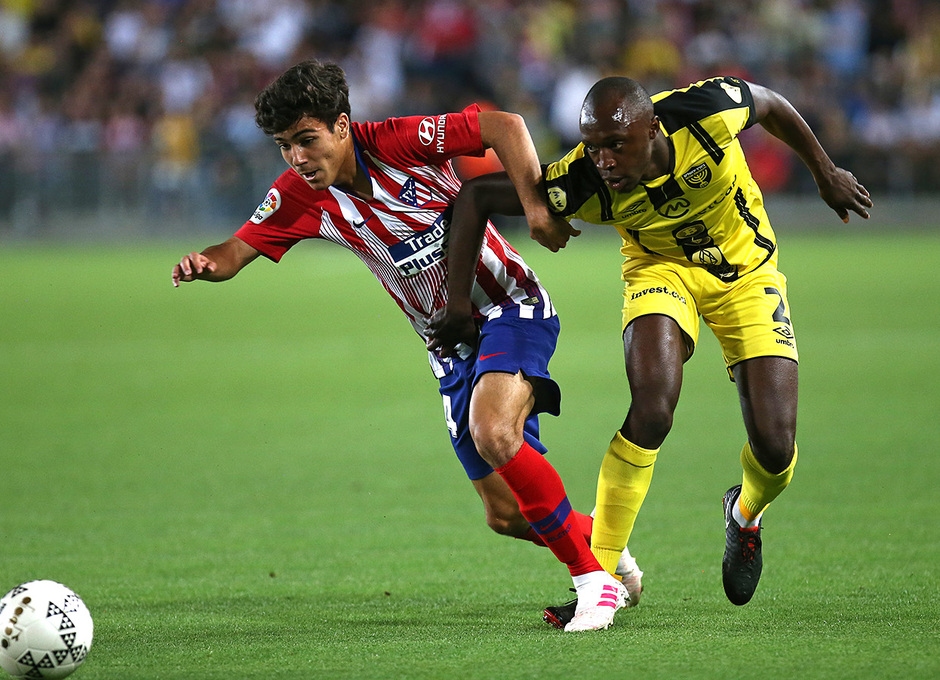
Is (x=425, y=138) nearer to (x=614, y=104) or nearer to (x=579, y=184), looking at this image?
(x=579, y=184)

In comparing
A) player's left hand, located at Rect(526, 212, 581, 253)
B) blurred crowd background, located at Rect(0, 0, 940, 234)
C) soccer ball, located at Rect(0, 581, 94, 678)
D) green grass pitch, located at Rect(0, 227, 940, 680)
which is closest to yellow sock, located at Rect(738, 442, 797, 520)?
green grass pitch, located at Rect(0, 227, 940, 680)

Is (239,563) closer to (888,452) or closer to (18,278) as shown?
(888,452)

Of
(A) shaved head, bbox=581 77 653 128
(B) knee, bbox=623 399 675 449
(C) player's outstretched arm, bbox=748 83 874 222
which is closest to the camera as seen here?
(A) shaved head, bbox=581 77 653 128

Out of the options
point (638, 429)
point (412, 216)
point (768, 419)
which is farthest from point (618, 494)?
point (412, 216)

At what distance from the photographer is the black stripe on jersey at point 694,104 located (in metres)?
4.91

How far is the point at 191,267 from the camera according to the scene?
4.91 metres

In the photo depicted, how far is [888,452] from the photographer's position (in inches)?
309

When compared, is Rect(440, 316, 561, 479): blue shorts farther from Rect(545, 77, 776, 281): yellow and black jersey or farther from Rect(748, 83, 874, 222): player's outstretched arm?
Rect(748, 83, 874, 222): player's outstretched arm

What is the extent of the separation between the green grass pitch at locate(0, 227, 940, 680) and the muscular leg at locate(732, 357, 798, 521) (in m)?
0.47

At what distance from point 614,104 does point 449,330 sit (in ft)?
3.38

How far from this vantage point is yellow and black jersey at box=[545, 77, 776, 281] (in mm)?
4816

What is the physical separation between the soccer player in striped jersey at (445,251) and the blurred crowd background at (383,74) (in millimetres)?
15074

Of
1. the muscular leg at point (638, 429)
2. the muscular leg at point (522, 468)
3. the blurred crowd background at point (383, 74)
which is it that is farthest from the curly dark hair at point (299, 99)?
the blurred crowd background at point (383, 74)

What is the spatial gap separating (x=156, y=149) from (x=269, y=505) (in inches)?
597
